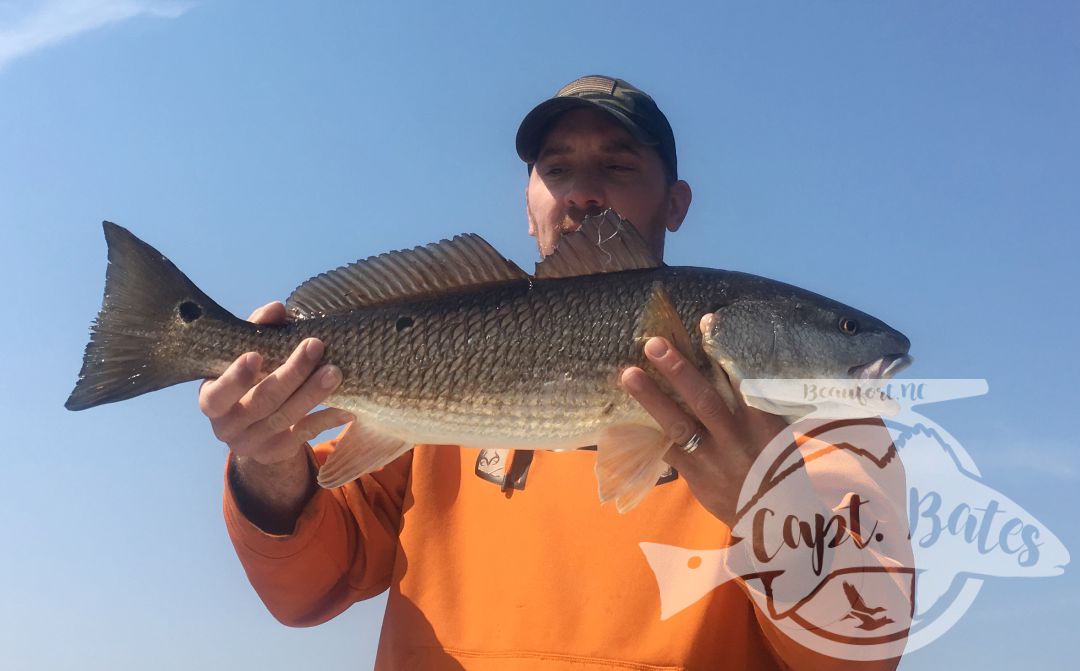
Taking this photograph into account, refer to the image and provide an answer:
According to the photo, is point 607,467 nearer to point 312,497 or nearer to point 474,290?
point 474,290

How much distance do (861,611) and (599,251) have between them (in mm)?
1983

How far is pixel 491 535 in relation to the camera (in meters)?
4.84

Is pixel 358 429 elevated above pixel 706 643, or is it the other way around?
pixel 358 429

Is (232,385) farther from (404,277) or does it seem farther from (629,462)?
(629,462)

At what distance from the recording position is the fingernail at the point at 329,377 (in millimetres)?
4219

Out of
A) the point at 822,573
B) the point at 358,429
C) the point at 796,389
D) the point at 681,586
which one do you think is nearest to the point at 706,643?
the point at 681,586

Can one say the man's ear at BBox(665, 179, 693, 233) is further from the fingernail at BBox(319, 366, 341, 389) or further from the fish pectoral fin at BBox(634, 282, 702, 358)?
the fingernail at BBox(319, 366, 341, 389)

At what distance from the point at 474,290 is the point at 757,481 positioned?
157 centimetres

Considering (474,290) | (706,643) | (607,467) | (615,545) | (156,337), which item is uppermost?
(474,290)

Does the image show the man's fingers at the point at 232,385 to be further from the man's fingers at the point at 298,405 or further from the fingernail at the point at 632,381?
the fingernail at the point at 632,381

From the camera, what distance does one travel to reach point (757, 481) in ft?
12.8

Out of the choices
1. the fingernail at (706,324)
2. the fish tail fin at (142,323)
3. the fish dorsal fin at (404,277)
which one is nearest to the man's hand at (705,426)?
the fingernail at (706,324)

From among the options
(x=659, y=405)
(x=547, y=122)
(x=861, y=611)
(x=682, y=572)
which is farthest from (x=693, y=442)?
(x=547, y=122)

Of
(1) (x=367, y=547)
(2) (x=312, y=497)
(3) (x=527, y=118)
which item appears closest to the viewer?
(2) (x=312, y=497)
